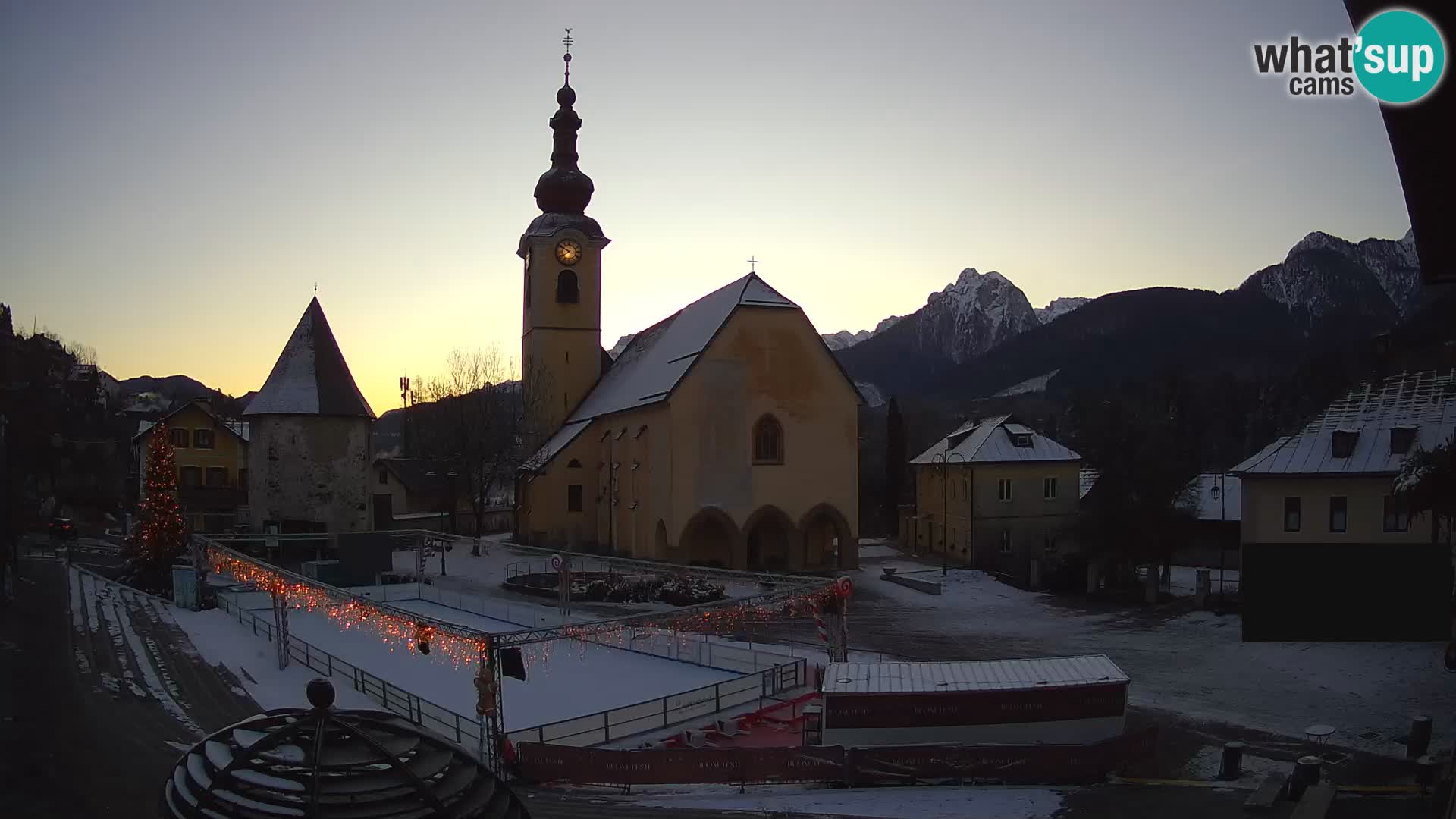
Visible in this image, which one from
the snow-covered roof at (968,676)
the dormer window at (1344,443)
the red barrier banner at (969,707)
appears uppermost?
the dormer window at (1344,443)

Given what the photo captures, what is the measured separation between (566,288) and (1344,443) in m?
37.3

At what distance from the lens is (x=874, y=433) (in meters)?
103

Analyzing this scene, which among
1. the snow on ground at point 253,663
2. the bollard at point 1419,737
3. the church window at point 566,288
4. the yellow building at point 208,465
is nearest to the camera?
the bollard at point 1419,737

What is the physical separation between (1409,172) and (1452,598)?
23998 millimetres

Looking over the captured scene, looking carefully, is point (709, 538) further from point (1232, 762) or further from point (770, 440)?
point (1232, 762)

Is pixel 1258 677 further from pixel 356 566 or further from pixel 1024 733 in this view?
pixel 356 566

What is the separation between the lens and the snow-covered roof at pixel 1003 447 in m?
44.5

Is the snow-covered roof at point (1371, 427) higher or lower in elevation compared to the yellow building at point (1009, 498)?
higher

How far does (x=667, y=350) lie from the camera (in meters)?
45.9

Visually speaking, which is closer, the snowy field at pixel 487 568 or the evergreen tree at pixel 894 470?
the snowy field at pixel 487 568

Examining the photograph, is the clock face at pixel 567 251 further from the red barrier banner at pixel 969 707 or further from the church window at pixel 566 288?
the red barrier banner at pixel 969 707

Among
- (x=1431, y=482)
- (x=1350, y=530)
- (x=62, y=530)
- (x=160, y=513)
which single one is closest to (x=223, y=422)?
(x=62, y=530)

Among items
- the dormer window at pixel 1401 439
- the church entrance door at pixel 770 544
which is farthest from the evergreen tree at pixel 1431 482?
the church entrance door at pixel 770 544

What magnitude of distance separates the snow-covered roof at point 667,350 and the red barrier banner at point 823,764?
949 inches
